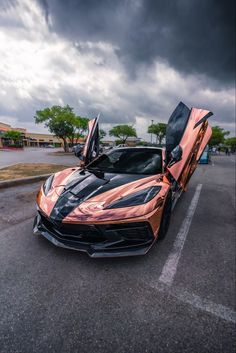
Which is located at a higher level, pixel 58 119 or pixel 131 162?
pixel 58 119

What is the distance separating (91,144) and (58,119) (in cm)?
2663

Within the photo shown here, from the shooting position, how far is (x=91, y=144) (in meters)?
4.04

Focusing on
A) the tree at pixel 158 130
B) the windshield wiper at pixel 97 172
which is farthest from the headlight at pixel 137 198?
the tree at pixel 158 130

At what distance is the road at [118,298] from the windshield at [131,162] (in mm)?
1132

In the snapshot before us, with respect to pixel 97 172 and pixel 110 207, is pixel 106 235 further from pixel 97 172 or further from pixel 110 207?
pixel 97 172

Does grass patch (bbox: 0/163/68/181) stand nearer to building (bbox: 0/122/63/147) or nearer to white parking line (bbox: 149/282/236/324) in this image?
white parking line (bbox: 149/282/236/324)

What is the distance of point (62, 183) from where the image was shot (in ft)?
8.38

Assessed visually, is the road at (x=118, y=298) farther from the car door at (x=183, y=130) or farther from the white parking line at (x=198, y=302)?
the car door at (x=183, y=130)

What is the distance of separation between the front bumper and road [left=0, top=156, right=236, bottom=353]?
225mm

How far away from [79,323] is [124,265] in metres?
0.75

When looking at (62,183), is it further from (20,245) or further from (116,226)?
(116,226)

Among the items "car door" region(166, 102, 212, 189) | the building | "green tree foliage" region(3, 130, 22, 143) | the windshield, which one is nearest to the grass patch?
the windshield

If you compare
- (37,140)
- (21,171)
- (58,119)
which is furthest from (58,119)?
(37,140)

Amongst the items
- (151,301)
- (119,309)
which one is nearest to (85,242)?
(119,309)
